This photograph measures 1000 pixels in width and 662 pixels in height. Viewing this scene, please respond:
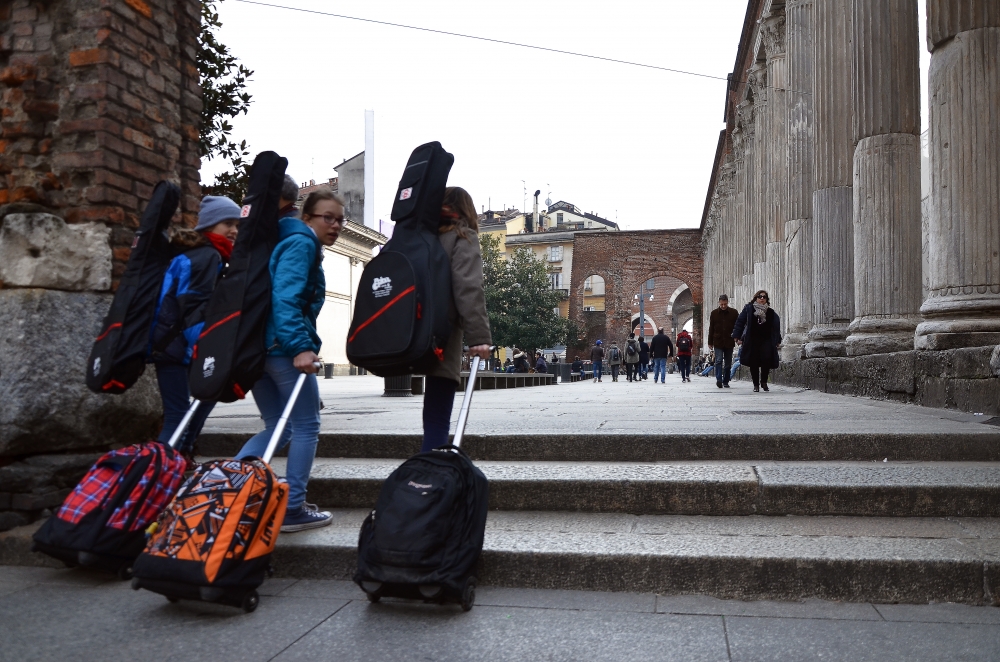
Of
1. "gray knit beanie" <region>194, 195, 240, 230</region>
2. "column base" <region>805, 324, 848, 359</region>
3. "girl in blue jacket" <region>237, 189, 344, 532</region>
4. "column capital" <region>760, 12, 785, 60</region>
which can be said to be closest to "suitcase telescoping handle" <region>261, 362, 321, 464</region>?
"girl in blue jacket" <region>237, 189, 344, 532</region>

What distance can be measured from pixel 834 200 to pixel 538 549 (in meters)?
10.6

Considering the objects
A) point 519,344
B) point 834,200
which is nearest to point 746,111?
point 834,200

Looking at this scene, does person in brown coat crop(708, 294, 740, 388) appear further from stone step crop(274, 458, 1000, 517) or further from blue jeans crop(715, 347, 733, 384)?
stone step crop(274, 458, 1000, 517)

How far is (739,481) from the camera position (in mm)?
3953

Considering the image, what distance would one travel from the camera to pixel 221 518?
121 inches

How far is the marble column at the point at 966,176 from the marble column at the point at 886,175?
2.03 meters

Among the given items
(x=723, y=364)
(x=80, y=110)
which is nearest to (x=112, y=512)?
(x=80, y=110)

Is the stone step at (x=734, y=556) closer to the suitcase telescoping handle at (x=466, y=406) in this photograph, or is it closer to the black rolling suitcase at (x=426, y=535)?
the black rolling suitcase at (x=426, y=535)

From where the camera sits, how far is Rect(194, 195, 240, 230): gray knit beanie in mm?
4273

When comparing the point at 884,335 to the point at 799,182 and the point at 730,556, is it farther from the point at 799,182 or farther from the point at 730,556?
the point at 730,556

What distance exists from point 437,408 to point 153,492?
1.30m

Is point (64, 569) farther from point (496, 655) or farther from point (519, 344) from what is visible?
point (519, 344)

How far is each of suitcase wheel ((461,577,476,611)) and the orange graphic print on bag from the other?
A: 773mm

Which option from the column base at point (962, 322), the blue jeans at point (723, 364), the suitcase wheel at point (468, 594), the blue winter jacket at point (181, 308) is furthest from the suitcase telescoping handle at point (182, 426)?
the blue jeans at point (723, 364)
